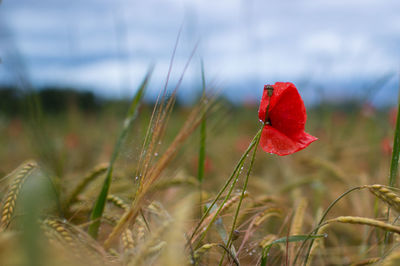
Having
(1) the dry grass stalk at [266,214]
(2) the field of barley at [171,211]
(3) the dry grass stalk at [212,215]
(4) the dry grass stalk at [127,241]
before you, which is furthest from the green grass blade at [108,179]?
(1) the dry grass stalk at [266,214]

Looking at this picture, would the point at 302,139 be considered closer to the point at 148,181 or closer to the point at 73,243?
the point at 148,181

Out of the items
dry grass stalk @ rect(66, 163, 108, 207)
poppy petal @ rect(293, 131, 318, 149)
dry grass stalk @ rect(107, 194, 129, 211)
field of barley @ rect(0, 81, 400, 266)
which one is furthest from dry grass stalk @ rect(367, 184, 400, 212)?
dry grass stalk @ rect(66, 163, 108, 207)

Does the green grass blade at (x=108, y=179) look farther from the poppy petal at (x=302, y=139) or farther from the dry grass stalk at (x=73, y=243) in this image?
the poppy petal at (x=302, y=139)

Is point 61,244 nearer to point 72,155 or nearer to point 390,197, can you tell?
point 390,197

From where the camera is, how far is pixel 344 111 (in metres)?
5.14

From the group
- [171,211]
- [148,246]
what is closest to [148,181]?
[148,246]

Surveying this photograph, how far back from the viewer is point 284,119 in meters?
0.69

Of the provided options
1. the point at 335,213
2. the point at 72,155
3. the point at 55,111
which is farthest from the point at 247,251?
the point at 55,111

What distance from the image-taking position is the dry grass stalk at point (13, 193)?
65 cm

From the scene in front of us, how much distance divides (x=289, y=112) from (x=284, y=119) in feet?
0.05

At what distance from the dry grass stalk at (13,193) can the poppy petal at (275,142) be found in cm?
47

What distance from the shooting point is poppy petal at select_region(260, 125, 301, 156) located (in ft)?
2.24

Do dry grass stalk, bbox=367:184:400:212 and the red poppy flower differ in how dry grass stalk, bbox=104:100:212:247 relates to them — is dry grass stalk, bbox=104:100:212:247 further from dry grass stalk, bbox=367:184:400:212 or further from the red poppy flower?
dry grass stalk, bbox=367:184:400:212

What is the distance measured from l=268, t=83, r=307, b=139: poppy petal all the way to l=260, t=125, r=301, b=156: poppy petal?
0.01 m
